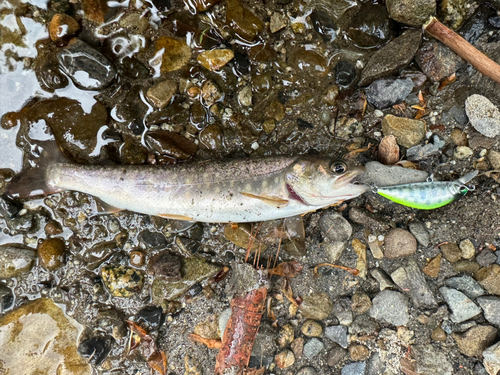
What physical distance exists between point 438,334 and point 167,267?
11.4 feet

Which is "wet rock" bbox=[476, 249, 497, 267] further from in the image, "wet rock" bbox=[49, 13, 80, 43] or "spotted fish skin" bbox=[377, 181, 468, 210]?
"wet rock" bbox=[49, 13, 80, 43]

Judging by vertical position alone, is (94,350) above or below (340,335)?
below

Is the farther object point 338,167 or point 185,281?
point 185,281

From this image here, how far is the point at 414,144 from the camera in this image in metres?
3.93

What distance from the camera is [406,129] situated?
390cm

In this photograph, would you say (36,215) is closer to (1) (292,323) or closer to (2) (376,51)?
(1) (292,323)

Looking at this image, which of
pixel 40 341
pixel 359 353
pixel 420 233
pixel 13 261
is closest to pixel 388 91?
pixel 420 233

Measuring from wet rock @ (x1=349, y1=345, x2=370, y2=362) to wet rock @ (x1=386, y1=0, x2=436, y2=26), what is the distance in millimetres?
4069

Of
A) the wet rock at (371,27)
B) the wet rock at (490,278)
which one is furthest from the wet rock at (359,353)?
the wet rock at (371,27)

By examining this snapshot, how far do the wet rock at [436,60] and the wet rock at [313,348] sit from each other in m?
3.63

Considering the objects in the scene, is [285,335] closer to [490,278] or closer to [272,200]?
[272,200]

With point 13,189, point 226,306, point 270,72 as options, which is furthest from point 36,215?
point 270,72

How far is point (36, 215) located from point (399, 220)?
4.76 meters

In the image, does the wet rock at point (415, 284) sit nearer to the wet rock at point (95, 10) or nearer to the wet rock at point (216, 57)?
the wet rock at point (216, 57)
